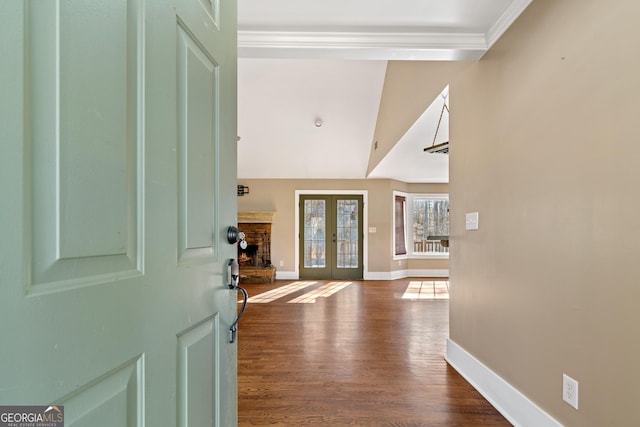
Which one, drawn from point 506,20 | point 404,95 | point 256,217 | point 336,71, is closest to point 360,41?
point 506,20

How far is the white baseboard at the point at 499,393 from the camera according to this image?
1855mm

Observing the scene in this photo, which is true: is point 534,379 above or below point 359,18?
below

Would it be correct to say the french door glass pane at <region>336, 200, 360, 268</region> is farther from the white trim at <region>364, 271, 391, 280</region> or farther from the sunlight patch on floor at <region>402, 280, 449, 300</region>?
the sunlight patch on floor at <region>402, 280, 449, 300</region>

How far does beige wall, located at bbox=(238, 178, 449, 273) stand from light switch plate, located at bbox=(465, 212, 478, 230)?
17.8ft

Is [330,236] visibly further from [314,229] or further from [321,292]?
[321,292]

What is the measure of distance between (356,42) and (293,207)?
19.9 ft

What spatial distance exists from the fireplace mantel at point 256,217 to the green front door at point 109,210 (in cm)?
695

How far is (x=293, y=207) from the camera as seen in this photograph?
8242 mm

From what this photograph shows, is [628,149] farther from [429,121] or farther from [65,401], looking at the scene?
[429,121]

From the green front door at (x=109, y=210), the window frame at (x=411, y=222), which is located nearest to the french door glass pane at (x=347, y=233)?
the window frame at (x=411, y=222)

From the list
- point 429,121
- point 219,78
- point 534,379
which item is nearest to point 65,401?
point 219,78

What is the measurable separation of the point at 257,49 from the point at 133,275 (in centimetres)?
213

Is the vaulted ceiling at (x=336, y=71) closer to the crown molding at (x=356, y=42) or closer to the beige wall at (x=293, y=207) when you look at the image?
the crown molding at (x=356, y=42)

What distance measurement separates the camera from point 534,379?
1.88 m
